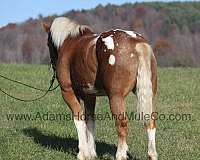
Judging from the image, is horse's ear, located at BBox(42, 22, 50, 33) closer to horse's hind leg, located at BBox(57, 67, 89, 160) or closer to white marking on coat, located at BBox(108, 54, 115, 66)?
horse's hind leg, located at BBox(57, 67, 89, 160)

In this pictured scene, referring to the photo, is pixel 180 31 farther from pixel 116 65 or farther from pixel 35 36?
pixel 116 65

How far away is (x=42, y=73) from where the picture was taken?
2055cm

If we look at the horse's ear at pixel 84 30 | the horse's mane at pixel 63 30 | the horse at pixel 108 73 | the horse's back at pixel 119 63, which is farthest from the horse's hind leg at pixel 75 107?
the horse's back at pixel 119 63

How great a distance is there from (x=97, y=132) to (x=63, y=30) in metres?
2.75

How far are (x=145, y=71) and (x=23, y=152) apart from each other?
2813 millimetres

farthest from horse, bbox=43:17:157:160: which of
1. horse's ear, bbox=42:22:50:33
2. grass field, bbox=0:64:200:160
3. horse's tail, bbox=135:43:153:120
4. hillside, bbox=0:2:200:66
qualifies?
hillside, bbox=0:2:200:66

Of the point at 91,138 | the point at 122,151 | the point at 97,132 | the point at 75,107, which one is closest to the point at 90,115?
the point at 91,138

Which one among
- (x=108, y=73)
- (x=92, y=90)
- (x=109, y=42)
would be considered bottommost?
(x=92, y=90)

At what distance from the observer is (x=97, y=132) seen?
28.9ft

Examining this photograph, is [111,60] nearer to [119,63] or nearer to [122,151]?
[119,63]

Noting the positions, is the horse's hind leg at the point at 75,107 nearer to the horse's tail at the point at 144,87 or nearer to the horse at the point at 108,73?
the horse at the point at 108,73

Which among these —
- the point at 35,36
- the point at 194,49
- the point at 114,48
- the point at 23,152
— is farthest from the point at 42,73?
the point at 194,49

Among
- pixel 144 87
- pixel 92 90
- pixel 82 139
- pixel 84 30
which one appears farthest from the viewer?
pixel 84 30

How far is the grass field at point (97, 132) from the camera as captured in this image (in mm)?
6961
